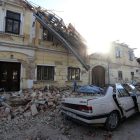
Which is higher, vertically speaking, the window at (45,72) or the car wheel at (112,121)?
the window at (45,72)

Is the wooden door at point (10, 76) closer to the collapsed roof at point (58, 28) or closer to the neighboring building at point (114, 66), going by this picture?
the collapsed roof at point (58, 28)

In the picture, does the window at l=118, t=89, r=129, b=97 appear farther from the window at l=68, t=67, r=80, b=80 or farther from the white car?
the window at l=68, t=67, r=80, b=80

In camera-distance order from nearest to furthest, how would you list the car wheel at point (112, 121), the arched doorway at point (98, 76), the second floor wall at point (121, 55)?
the car wheel at point (112, 121) < the arched doorway at point (98, 76) < the second floor wall at point (121, 55)

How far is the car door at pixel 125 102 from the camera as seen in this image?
347 cm

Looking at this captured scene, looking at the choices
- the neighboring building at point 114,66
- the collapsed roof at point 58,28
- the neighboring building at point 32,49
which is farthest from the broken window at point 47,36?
the neighboring building at point 114,66

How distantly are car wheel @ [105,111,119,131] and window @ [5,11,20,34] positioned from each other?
8.00m

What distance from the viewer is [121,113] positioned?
3412 mm

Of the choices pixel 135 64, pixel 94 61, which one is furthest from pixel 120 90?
pixel 135 64

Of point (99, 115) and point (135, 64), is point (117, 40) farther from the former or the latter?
point (99, 115)

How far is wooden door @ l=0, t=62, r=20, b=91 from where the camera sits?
728 centimetres

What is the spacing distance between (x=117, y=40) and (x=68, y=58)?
9415mm

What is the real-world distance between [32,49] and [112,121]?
7.07 metres

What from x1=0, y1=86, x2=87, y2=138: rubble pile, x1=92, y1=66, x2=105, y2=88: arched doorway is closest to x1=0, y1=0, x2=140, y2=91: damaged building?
x1=92, y1=66, x2=105, y2=88: arched doorway

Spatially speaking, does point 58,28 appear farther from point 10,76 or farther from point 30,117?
point 30,117
